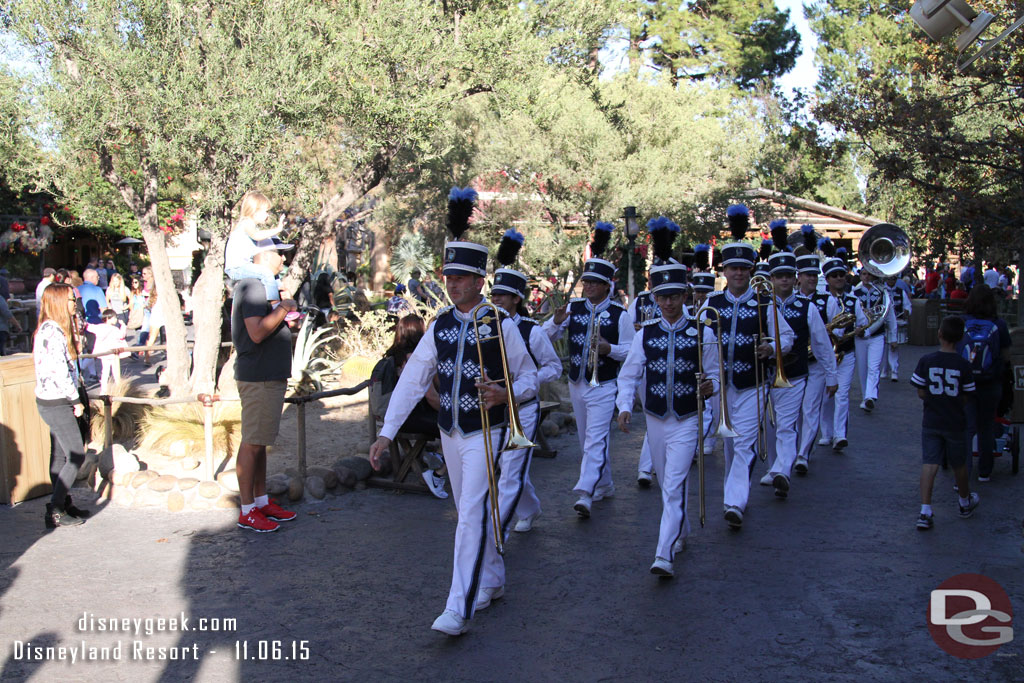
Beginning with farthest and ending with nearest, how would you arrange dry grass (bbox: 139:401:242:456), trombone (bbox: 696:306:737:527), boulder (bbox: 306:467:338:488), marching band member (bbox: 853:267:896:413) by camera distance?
marching band member (bbox: 853:267:896:413) < dry grass (bbox: 139:401:242:456) < boulder (bbox: 306:467:338:488) < trombone (bbox: 696:306:737:527)

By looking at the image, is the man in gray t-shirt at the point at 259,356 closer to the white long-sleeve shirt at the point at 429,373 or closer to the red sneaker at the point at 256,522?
the red sneaker at the point at 256,522

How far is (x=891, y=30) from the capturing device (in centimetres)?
3375

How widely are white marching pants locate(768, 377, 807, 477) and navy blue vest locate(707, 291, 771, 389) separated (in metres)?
0.41

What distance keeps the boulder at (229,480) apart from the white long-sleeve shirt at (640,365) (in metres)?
3.17

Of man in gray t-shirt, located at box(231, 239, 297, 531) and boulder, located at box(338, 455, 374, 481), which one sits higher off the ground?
man in gray t-shirt, located at box(231, 239, 297, 531)

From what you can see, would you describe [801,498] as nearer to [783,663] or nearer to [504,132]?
[783,663]

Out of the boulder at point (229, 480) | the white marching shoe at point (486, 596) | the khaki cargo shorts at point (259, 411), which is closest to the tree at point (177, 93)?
the boulder at point (229, 480)

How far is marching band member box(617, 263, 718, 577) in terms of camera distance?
5992 millimetres

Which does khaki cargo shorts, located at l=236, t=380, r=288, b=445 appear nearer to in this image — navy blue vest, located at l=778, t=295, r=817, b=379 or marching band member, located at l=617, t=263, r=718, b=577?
marching band member, located at l=617, t=263, r=718, b=577

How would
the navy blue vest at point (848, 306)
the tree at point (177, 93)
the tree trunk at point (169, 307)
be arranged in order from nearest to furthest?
the tree at point (177, 93), the navy blue vest at point (848, 306), the tree trunk at point (169, 307)

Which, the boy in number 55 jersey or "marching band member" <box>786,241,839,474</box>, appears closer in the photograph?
the boy in number 55 jersey

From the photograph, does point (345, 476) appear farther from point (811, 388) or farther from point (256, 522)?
point (811, 388)

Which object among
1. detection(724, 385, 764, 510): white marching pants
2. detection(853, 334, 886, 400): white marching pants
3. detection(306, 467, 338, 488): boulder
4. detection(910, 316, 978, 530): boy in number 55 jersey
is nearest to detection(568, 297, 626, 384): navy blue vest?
detection(724, 385, 764, 510): white marching pants

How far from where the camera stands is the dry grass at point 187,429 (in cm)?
888
